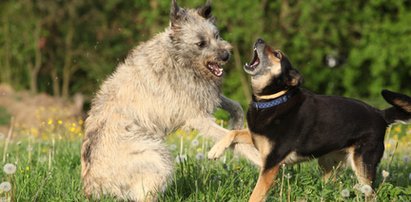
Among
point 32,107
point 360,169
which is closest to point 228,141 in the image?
point 360,169

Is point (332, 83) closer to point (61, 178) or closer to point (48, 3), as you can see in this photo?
point (48, 3)

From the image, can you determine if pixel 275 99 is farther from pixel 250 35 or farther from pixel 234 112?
pixel 250 35

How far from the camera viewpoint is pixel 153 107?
5922mm

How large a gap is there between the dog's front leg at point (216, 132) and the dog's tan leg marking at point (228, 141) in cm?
9

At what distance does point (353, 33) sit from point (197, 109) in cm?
864

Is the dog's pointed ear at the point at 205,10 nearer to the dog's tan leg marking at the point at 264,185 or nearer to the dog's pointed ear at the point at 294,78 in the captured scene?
the dog's pointed ear at the point at 294,78

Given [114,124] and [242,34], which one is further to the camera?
[242,34]

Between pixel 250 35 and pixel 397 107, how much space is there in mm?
7954

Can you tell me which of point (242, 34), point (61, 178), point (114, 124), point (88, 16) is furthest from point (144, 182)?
point (88, 16)

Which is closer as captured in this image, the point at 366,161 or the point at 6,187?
the point at 6,187

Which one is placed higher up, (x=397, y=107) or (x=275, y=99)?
(x=275, y=99)

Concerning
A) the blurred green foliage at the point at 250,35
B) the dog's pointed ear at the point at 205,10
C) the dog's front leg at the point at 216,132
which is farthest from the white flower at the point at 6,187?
the blurred green foliage at the point at 250,35

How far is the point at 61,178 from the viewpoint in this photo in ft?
19.7

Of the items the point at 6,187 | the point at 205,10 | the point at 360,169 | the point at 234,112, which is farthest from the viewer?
the point at 205,10
